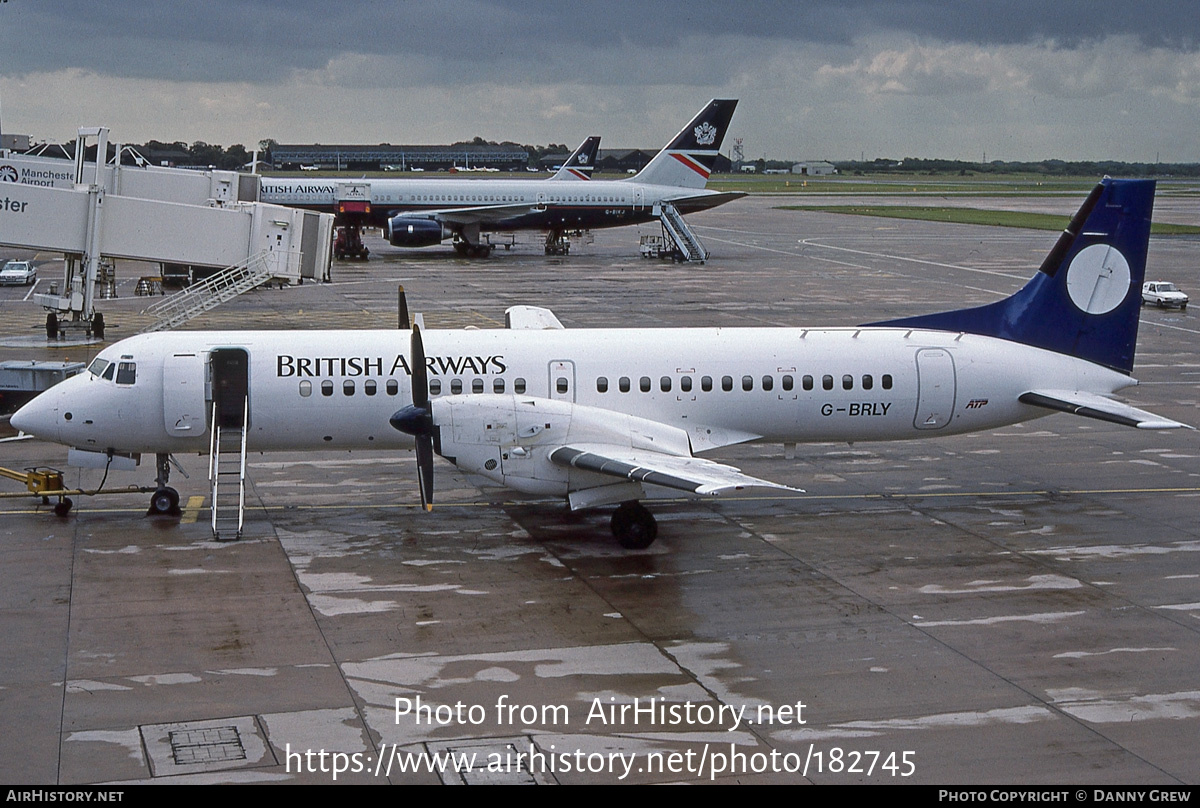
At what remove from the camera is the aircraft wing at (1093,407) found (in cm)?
2330

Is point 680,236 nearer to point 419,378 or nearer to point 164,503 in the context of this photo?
point 164,503

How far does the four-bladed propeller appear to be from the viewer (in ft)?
69.9

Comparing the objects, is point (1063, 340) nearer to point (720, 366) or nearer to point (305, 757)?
point (720, 366)

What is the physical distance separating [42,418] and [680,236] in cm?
6164

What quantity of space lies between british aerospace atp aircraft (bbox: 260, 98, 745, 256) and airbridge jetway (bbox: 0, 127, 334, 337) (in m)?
33.0

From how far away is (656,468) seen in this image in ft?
68.1

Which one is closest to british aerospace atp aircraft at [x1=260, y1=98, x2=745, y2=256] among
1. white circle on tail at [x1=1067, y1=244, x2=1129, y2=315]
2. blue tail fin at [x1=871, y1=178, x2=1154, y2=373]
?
blue tail fin at [x1=871, y1=178, x2=1154, y2=373]

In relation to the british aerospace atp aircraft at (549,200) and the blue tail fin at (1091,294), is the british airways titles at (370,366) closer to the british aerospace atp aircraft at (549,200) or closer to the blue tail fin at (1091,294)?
the blue tail fin at (1091,294)

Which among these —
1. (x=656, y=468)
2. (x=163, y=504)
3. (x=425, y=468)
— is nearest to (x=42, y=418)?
(x=163, y=504)

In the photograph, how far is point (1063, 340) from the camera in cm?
2636

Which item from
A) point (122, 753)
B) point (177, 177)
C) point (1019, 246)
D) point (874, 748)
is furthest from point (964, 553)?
point (1019, 246)

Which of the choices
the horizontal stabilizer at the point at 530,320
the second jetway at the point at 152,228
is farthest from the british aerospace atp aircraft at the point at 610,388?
the second jetway at the point at 152,228

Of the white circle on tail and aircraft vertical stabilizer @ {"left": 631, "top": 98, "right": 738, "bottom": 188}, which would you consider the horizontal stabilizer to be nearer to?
the white circle on tail

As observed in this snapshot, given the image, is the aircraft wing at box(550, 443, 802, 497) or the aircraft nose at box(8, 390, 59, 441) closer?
the aircraft wing at box(550, 443, 802, 497)
